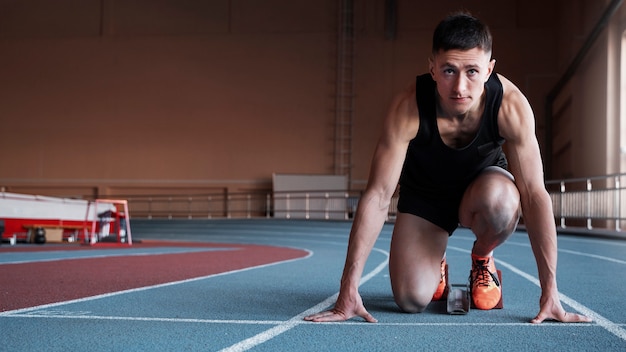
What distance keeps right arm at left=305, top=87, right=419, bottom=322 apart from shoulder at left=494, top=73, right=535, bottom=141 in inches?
15.3

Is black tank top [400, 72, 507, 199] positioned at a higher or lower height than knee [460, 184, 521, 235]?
higher

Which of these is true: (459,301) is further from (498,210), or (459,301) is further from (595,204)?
(595,204)

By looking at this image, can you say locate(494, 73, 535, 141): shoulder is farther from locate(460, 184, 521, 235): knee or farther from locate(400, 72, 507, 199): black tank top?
locate(460, 184, 521, 235): knee

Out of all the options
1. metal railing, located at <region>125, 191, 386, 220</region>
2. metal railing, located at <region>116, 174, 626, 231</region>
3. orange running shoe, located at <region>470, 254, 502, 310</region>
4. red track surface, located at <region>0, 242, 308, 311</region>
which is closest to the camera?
orange running shoe, located at <region>470, 254, 502, 310</region>

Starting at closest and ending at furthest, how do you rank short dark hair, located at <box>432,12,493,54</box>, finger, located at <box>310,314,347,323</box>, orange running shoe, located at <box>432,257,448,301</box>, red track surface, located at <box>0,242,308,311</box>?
short dark hair, located at <box>432,12,493,54</box> → finger, located at <box>310,314,347,323</box> → orange running shoe, located at <box>432,257,448,301</box> → red track surface, located at <box>0,242,308,311</box>

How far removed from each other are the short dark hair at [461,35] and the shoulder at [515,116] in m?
0.30

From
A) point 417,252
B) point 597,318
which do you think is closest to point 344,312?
point 417,252

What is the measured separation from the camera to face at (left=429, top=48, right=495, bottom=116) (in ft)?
9.16

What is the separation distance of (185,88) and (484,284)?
69.5 ft

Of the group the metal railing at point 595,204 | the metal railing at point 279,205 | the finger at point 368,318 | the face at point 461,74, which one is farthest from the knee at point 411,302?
the metal railing at point 279,205

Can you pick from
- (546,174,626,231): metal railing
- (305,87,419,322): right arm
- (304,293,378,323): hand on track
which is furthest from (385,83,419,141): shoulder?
(546,174,626,231): metal railing

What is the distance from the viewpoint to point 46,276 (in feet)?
18.0

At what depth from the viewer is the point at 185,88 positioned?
23.8 meters

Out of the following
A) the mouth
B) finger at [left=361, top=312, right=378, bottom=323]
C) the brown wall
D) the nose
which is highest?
the brown wall
